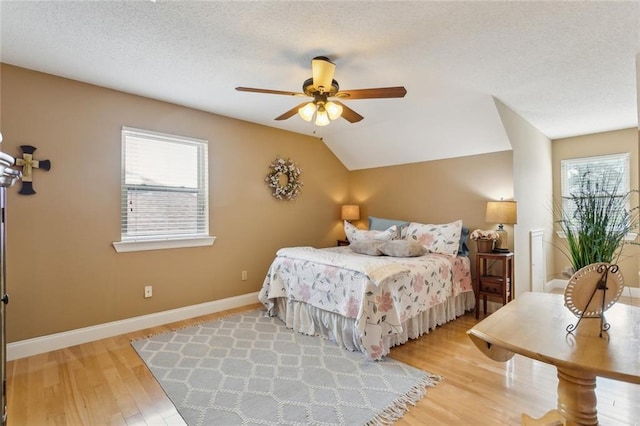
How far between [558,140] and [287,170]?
13.9ft

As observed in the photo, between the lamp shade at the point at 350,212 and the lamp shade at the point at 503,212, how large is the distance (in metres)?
2.09

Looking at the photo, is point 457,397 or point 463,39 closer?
point 457,397

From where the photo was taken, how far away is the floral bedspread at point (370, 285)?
2.52m

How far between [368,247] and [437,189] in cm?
145

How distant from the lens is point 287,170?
177 inches

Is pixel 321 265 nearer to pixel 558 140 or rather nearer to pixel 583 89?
pixel 583 89

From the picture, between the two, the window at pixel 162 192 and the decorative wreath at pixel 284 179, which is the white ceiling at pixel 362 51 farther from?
the decorative wreath at pixel 284 179

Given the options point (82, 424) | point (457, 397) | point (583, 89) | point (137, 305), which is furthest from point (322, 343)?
point (583, 89)

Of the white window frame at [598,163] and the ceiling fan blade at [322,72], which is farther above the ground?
the ceiling fan blade at [322,72]

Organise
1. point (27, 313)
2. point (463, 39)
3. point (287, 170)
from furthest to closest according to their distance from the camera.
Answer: point (287, 170) → point (27, 313) → point (463, 39)

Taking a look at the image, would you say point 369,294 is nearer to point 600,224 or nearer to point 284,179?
point 600,224

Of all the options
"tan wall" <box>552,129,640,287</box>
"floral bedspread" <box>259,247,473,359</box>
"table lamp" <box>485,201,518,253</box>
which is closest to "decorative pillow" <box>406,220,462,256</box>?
"floral bedspread" <box>259,247,473,359</box>

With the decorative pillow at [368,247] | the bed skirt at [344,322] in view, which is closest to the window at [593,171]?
the bed skirt at [344,322]

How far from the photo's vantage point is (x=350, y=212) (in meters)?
5.12
